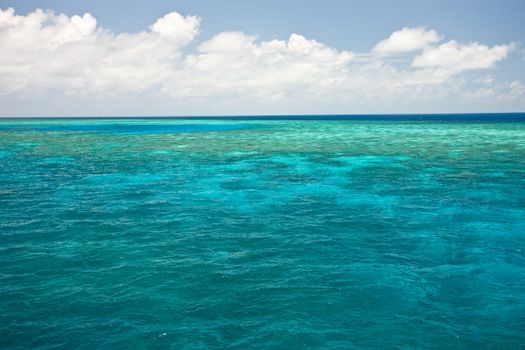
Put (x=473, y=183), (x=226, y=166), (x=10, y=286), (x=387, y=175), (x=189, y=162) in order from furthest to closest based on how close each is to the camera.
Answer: (x=189, y=162)
(x=226, y=166)
(x=387, y=175)
(x=473, y=183)
(x=10, y=286)

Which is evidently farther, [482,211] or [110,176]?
[110,176]

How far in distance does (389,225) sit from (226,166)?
25083 mm

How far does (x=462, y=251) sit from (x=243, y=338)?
1222 cm

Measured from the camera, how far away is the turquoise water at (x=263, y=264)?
11.2 meters

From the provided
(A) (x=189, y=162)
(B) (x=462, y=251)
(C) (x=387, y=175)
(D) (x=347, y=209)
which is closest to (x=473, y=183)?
(C) (x=387, y=175)

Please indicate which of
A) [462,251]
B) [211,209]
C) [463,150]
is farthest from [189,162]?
[463,150]

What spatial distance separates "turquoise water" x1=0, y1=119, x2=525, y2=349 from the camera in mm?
11250

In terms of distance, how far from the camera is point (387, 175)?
35.7 m

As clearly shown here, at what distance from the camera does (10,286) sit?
14039 millimetres

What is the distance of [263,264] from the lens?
51.9 feet

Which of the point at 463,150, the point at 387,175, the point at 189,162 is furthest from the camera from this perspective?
the point at 463,150

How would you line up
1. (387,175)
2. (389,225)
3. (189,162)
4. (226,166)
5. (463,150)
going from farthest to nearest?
1. (463,150)
2. (189,162)
3. (226,166)
4. (387,175)
5. (389,225)

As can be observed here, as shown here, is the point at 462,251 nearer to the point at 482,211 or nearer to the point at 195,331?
the point at 482,211

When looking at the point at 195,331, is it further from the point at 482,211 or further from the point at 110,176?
the point at 110,176
